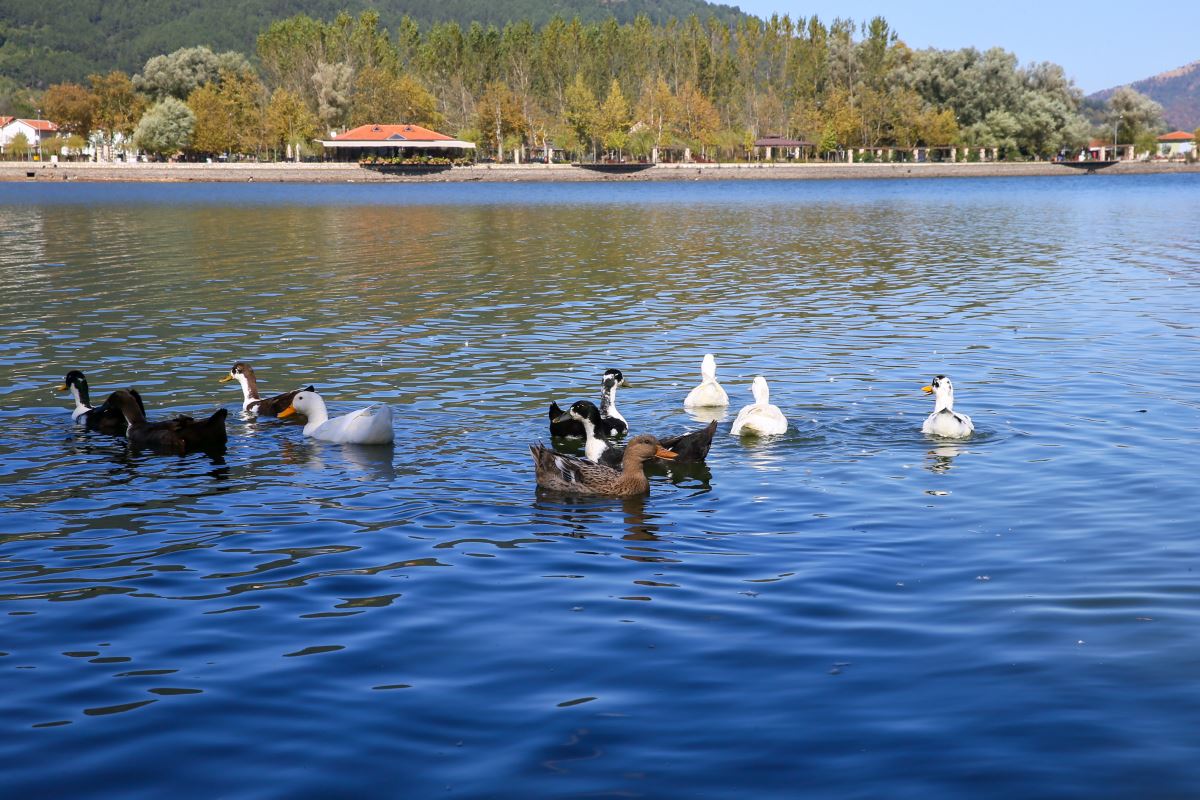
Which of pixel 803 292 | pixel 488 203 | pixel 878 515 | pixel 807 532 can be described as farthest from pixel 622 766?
pixel 488 203

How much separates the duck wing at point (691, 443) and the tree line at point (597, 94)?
147257 mm

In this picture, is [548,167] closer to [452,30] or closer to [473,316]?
[452,30]

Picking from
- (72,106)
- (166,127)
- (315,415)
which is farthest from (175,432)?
(72,106)

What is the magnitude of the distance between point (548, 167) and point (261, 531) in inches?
5528

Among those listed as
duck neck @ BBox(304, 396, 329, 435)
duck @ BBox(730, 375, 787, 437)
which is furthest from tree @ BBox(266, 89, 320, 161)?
duck @ BBox(730, 375, 787, 437)

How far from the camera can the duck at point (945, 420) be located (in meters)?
14.5

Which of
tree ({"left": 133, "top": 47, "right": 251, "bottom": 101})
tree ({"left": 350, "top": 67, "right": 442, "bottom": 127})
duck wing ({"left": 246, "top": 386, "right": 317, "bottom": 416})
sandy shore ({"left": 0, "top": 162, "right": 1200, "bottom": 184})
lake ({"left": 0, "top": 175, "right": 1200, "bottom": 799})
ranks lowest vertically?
lake ({"left": 0, "top": 175, "right": 1200, "bottom": 799})

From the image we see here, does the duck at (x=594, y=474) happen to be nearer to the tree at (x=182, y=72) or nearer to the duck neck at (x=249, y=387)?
the duck neck at (x=249, y=387)

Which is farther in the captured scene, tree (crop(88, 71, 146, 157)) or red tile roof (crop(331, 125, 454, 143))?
tree (crop(88, 71, 146, 157))

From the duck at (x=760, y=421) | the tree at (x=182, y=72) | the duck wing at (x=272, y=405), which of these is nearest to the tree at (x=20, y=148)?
the tree at (x=182, y=72)

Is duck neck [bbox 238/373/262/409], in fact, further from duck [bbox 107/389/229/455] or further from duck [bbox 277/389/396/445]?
duck [bbox 107/389/229/455]

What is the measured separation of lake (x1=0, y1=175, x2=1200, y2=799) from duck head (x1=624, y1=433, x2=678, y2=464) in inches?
18.9

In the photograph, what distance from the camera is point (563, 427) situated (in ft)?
48.3

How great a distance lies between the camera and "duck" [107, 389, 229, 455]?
13852mm
